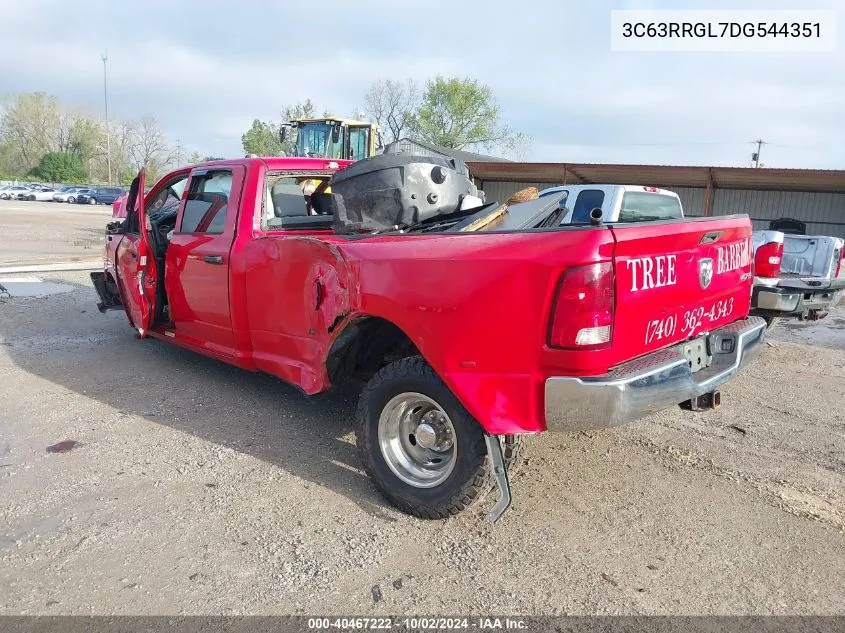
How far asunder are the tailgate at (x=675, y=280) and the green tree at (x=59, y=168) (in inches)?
3365

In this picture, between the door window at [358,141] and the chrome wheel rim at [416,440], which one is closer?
the chrome wheel rim at [416,440]

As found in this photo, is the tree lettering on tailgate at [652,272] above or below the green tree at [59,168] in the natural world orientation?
below

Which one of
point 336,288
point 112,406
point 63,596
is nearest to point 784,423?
point 336,288

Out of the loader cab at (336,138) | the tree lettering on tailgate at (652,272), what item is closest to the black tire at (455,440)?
the tree lettering on tailgate at (652,272)

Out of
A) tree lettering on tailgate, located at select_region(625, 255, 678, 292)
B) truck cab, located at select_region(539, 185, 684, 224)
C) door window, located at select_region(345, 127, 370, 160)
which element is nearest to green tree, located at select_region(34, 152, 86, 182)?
door window, located at select_region(345, 127, 370, 160)

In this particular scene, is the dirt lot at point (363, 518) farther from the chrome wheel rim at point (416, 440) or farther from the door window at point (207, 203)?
the door window at point (207, 203)

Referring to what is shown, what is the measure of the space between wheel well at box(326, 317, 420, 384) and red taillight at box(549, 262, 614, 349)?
1069mm

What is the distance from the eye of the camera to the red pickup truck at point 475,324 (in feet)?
8.52

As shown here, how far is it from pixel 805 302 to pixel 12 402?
7580 mm

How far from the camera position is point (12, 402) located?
15.8 feet

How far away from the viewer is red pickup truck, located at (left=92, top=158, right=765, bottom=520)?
260cm

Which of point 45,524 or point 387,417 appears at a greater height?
point 387,417

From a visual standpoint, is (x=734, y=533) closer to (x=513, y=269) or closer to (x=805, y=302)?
(x=513, y=269)

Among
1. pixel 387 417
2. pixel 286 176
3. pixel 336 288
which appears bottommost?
pixel 387 417
